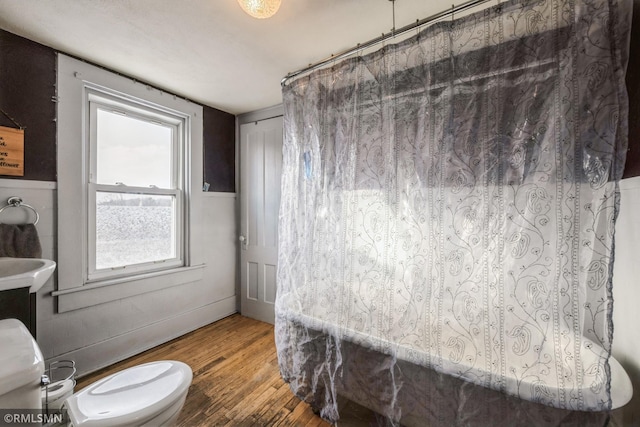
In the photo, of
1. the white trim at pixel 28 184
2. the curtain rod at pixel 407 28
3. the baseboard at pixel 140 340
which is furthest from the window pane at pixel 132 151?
the curtain rod at pixel 407 28

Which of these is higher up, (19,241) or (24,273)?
(19,241)

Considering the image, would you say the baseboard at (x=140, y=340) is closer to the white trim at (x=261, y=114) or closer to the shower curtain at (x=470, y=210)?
the shower curtain at (x=470, y=210)

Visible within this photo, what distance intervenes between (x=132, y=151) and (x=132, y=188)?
1.07ft

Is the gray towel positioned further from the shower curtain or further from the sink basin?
the shower curtain

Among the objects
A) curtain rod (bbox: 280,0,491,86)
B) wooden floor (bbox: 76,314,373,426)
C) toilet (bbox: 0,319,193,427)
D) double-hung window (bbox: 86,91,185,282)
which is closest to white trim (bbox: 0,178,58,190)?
double-hung window (bbox: 86,91,185,282)

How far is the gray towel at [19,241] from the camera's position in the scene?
1.57m

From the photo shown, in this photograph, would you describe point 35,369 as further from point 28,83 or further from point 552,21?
point 552,21

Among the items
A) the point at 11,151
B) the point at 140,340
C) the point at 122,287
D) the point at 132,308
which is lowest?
the point at 140,340

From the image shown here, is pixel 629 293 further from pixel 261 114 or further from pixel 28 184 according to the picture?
pixel 28 184

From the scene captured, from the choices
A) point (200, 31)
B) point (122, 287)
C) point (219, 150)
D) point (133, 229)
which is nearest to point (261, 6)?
point (200, 31)

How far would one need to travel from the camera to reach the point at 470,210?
106cm

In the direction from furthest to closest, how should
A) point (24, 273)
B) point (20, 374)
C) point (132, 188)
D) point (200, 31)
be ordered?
point (132, 188), point (200, 31), point (24, 273), point (20, 374)

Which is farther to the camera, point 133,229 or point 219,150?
point 219,150

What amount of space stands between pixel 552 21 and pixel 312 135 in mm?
1106
